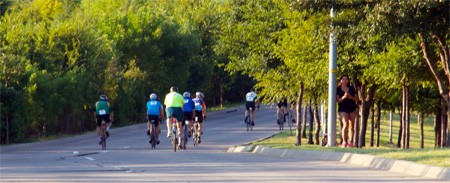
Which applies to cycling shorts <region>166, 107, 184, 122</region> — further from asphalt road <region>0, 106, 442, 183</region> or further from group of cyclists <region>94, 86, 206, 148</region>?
asphalt road <region>0, 106, 442, 183</region>

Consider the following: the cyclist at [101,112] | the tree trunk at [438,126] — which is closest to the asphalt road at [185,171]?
the cyclist at [101,112]

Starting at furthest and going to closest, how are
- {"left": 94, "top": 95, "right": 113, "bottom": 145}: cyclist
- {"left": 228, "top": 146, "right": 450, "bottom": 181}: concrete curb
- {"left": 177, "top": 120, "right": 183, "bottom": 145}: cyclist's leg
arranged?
{"left": 94, "top": 95, "right": 113, "bottom": 145}: cyclist < {"left": 177, "top": 120, "right": 183, "bottom": 145}: cyclist's leg < {"left": 228, "top": 146, "right": 450, "bottom": 181}: concrete curb

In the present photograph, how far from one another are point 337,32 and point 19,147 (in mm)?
10783

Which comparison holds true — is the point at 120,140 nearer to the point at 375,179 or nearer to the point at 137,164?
the point at 137,164

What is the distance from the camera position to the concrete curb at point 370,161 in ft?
37.3

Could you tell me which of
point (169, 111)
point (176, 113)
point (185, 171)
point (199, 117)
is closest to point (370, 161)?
point (185, 171)

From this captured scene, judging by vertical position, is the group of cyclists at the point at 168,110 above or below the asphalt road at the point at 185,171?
above

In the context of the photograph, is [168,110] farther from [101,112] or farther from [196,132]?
[196,132]

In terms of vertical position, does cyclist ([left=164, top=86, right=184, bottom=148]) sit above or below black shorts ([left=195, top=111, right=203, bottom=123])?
above

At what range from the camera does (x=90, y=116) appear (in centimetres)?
3384

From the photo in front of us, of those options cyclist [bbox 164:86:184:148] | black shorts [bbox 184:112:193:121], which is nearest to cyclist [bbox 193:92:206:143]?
black shorts [bbox 184:112:193:121]

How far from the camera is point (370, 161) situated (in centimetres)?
1384

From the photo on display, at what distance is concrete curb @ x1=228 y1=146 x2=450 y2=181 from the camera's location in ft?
37.3

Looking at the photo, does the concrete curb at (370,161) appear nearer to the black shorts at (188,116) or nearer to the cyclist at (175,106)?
the cyclist at (175,106)
